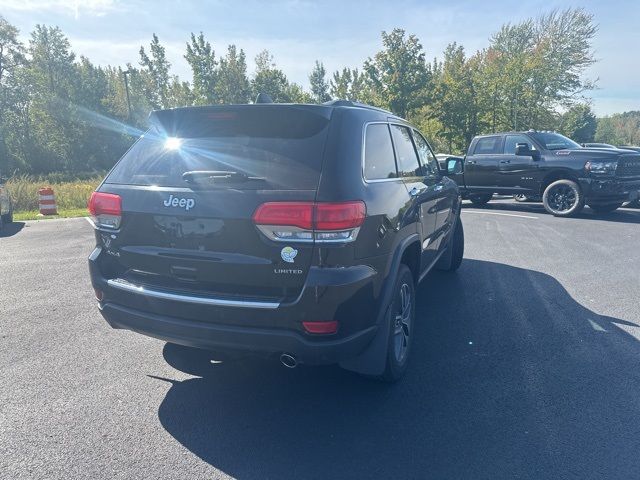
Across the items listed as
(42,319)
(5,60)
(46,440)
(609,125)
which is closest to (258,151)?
(46,440)

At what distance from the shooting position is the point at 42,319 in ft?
14.6

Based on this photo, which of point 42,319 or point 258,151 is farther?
point 42,319

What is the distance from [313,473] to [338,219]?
133cm

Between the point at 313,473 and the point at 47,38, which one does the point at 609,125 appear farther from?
the point at 313,473

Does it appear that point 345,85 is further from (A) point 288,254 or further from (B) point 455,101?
(A) point 288,254

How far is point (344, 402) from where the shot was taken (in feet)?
9.78

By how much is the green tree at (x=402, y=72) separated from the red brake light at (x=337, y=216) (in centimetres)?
2808

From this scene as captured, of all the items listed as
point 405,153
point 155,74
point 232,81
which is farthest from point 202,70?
point 405,153

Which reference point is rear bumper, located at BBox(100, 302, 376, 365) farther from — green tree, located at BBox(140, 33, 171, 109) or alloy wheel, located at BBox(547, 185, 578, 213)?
green tree, located at BBox(140, 33, 171, 109)

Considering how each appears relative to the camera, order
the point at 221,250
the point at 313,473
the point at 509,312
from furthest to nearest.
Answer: the point at 509,312 < the point at 221,250 < the point at 313,473

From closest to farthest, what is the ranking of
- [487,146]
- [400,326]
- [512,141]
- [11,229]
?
[400,326] < [11,229] < [512,141] < [487,146]

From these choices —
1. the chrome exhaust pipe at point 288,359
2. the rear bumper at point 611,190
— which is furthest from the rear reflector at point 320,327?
the rear bumper at point 611,190

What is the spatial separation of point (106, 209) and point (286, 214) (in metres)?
1.35

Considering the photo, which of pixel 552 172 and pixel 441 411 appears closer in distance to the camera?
pixel 441 411
